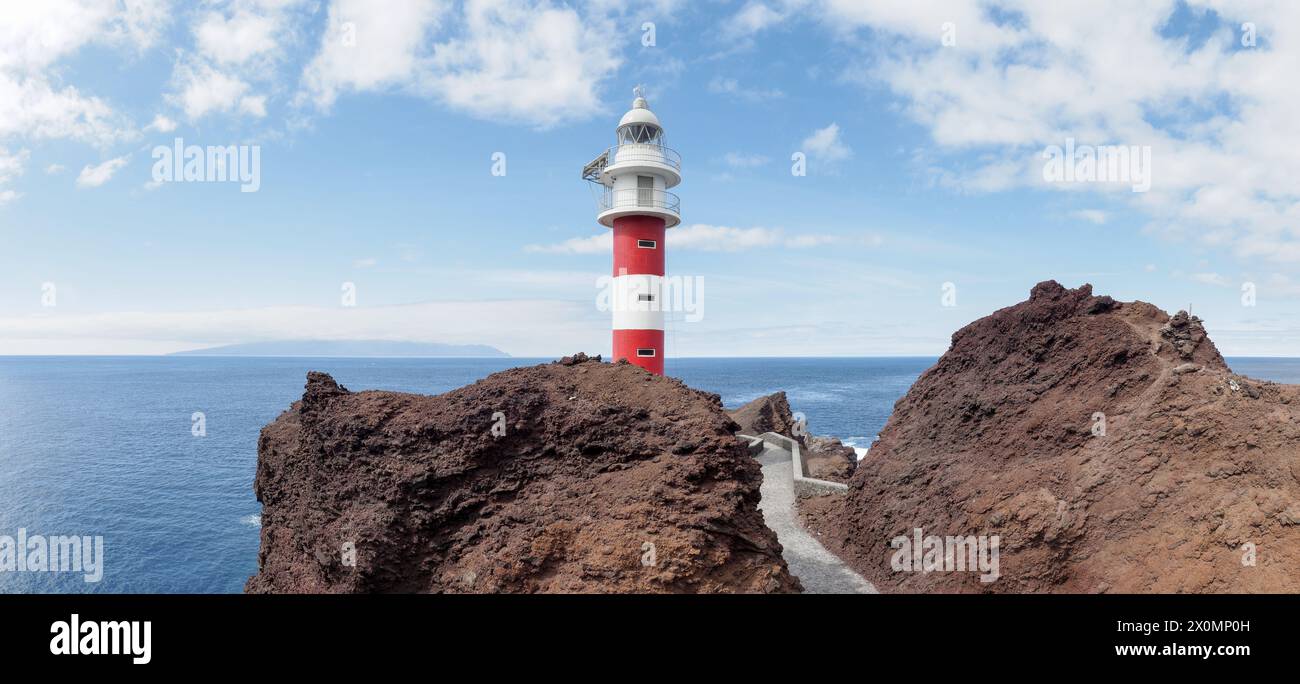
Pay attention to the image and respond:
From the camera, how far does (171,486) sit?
41.8 meters

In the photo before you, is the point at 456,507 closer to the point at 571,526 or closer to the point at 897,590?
the point at 571,526

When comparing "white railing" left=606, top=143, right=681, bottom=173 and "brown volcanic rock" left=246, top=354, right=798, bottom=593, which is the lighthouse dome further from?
"brown volcanic rock" left=246, top=354, right=798, bottom=593

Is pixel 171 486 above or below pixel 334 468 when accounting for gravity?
below

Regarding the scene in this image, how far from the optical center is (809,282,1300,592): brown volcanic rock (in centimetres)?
1065

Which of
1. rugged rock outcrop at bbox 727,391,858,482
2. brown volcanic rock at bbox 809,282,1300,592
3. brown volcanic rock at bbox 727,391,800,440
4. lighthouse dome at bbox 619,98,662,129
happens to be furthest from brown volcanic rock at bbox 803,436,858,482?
lighthouse dome at bbox 619,98,662,129

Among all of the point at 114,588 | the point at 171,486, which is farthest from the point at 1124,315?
the point at 171,486

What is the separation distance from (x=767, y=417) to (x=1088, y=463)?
21.9 m

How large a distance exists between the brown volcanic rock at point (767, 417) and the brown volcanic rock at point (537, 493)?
2224 cm

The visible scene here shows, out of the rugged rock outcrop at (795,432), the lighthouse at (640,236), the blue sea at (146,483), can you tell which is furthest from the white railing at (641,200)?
the blue sea at (146,483)

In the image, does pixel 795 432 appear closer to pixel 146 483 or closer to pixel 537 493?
pixel 537 493

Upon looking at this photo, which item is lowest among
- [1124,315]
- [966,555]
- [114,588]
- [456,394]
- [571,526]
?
[114,588]

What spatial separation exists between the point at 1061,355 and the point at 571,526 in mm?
13693

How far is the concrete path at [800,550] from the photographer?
48.6 ft

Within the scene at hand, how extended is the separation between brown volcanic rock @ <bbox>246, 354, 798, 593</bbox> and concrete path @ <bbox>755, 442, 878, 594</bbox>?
5.05m
